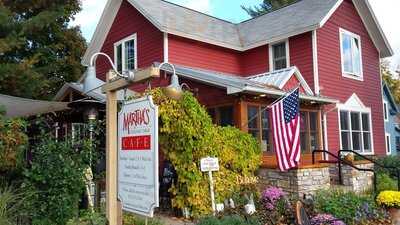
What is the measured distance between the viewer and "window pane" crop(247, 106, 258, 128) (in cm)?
1223

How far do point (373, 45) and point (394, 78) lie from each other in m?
26.3

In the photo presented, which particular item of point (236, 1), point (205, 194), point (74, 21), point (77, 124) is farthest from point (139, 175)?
point (236, 1)

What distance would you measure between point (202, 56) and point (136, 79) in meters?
12.4

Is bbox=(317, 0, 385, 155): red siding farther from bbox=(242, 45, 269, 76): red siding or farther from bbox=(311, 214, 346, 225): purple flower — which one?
bbox=(311, 214, 346, 225): purple flower

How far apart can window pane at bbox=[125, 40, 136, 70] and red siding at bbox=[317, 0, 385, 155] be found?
7373 mm

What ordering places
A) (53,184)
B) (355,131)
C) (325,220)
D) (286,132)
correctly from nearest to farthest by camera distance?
(53,184)
(325,220)
(286,132)
(355,131)

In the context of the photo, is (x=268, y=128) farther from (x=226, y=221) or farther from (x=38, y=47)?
(x=38, y=47)

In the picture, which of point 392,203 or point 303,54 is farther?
point 303,54

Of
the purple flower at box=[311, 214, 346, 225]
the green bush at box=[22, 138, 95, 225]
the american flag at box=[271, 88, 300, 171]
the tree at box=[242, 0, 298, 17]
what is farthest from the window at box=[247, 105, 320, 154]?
the tree at box=[242, 0, 298, 17]

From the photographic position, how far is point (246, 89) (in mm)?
11195

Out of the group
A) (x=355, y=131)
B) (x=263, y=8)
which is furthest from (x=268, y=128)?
(x=263, y=8)

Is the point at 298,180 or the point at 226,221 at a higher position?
the point at 298,180

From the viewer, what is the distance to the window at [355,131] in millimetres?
17375

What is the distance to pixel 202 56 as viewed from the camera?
17.4m
